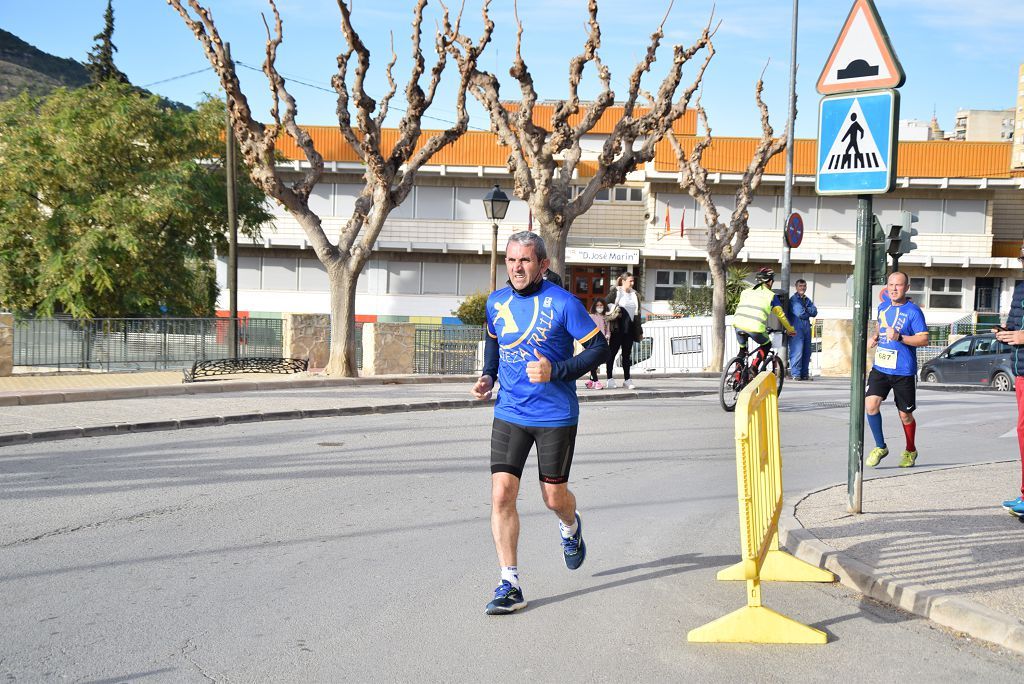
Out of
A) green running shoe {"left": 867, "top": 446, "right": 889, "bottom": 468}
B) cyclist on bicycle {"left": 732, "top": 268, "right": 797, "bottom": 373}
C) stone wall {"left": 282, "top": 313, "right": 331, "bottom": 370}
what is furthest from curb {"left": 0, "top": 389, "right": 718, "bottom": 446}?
stone wall {"left": 282, "top": 313, "right": 331, "bottom": 370}

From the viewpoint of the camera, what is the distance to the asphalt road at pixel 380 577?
4.82 metres

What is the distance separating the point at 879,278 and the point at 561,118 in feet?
50.8

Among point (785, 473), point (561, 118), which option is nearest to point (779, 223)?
point (561, 118)

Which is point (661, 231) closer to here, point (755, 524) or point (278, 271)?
point (278, 271)

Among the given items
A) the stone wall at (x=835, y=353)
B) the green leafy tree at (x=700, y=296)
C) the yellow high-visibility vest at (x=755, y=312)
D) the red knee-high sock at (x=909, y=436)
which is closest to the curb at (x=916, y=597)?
the red knee-high sock at (x=909, y=436)

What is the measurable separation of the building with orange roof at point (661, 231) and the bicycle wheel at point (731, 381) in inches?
1149

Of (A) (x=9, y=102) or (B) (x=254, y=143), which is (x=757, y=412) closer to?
(B) (x=254, y=143)

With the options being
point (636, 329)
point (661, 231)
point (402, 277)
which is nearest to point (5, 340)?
point (636, 329)

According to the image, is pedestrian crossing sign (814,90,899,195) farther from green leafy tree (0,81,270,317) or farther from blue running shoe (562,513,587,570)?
green leafy tree (0,81,270,317)

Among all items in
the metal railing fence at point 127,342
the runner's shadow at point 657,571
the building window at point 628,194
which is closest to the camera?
the runner's shadow at point 657,571

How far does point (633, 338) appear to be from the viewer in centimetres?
1812

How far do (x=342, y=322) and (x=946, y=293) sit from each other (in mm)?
32708

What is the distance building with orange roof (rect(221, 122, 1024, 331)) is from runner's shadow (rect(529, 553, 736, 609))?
37974 millimetres

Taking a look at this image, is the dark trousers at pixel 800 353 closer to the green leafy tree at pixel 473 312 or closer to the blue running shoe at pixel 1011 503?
the blue running shoe at pixel 1011 503
